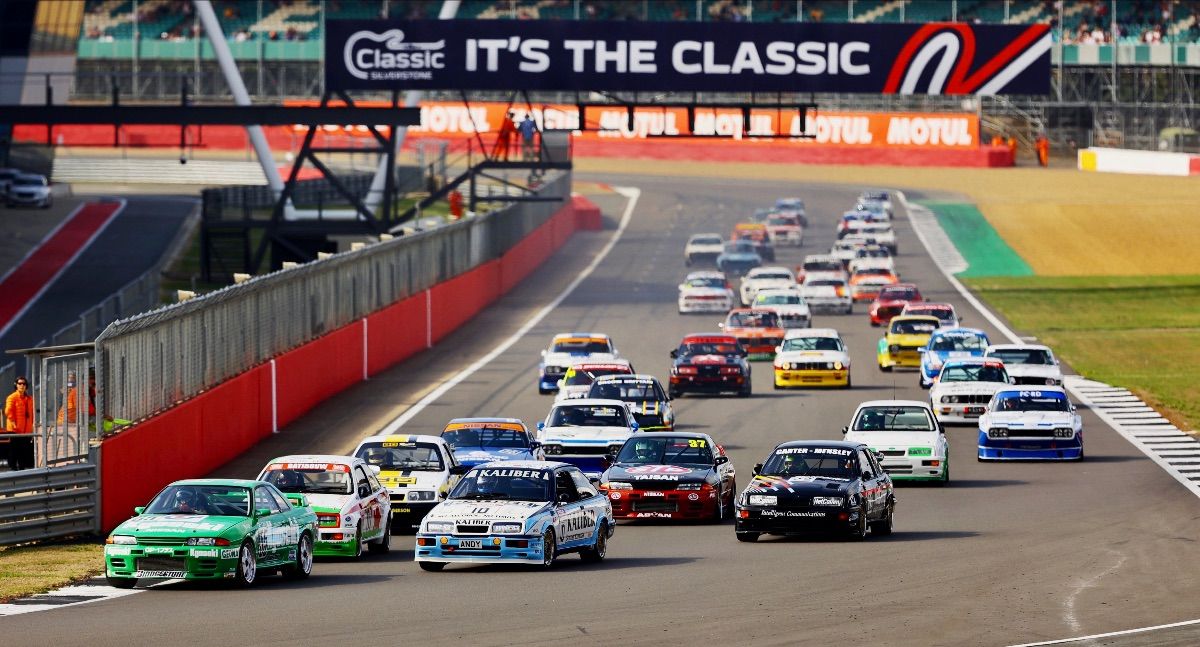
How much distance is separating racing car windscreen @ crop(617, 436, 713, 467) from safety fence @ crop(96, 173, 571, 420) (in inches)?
284

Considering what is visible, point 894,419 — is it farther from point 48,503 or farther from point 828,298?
point 828,298

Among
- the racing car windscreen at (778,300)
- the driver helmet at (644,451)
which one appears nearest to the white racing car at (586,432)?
the driver helmet at (644,451)

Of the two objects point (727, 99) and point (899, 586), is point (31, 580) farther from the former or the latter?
point (727, 99)

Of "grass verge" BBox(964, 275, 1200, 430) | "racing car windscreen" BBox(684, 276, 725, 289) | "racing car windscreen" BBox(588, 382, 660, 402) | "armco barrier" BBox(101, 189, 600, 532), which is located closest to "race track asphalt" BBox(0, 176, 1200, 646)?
"armco barrier" BBox(101, 189, 600, 532)

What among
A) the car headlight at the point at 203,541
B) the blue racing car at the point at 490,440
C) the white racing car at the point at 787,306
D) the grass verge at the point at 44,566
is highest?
the white racing car at the point at 787,306

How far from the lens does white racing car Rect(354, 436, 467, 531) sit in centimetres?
2591

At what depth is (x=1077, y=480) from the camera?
101ft

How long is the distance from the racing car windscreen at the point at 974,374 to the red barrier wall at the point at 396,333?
1422cm

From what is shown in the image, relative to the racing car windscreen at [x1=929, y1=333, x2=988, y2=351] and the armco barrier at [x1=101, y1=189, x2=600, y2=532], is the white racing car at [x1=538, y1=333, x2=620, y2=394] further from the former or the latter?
the racing car windscreen at [x1=929, y1=333, x2=988, y2=351]

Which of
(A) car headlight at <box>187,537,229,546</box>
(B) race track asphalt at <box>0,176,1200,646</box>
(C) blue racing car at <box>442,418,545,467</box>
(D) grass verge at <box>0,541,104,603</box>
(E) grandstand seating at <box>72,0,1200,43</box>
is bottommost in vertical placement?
(D) grass verge at <box>0,541,104,603</box>

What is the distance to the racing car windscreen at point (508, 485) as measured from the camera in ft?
71.3

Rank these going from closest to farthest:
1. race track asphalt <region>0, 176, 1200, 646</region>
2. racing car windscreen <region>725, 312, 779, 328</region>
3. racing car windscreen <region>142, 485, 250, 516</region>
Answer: race track asphalt <region>0, 176, 1200, 646</region> → racing car windscreen <region>142, 485, 250, 516</region> → racing car windscreen <region>725, 312, 779, 328</region>

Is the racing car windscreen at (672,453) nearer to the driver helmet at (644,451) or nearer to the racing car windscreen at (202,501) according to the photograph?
the driver helmet at (644,451)

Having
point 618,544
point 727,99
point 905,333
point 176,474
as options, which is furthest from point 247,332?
point 727,99
